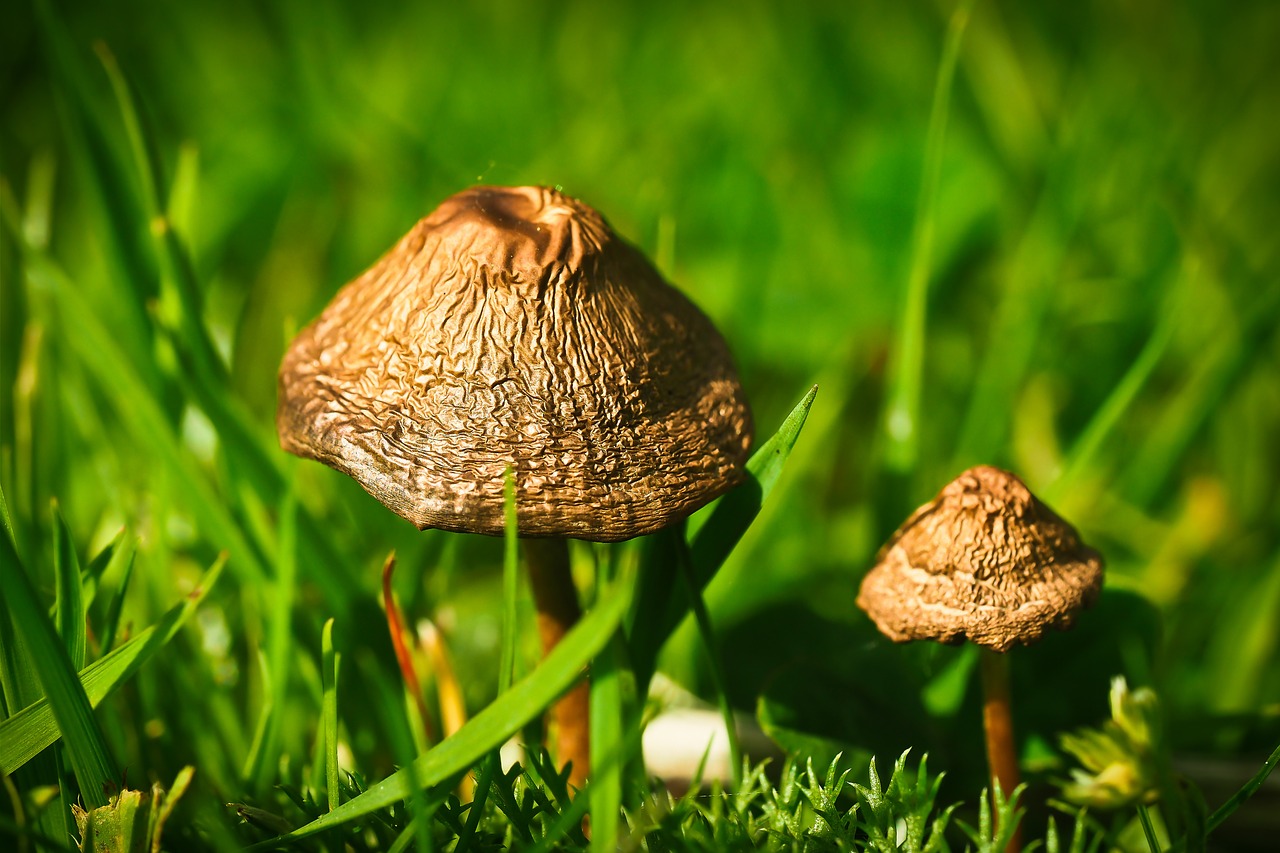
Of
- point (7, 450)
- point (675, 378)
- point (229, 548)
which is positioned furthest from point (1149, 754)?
point (7, 450)

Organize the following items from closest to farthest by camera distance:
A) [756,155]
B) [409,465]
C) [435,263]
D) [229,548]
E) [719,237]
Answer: [409,465] → [435,263] → [229,548] → [719,237] → [756,155]

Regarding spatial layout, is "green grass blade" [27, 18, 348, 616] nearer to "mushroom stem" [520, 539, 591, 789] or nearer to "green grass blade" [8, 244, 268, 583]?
"green grass blade" [8, 244, 268, 583]

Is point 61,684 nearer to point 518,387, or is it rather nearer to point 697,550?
point 518,387

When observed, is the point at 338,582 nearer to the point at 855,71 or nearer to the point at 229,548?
the point at 229,548

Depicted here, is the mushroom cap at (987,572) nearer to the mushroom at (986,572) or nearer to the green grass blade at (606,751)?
the mushroom at (986,572)

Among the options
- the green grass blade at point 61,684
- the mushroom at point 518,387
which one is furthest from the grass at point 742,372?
the mushroom at point 518,387

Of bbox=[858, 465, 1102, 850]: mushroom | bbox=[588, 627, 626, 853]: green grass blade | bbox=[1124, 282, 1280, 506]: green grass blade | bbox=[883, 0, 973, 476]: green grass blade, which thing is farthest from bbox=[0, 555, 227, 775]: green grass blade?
bbox=[1124, 282, 1280, 506]: green grass blade

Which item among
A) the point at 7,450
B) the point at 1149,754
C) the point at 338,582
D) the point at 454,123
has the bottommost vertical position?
the point at 1149,754

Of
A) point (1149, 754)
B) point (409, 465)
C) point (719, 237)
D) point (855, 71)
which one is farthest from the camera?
point (855, 71)

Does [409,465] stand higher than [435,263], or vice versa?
[435,263]
